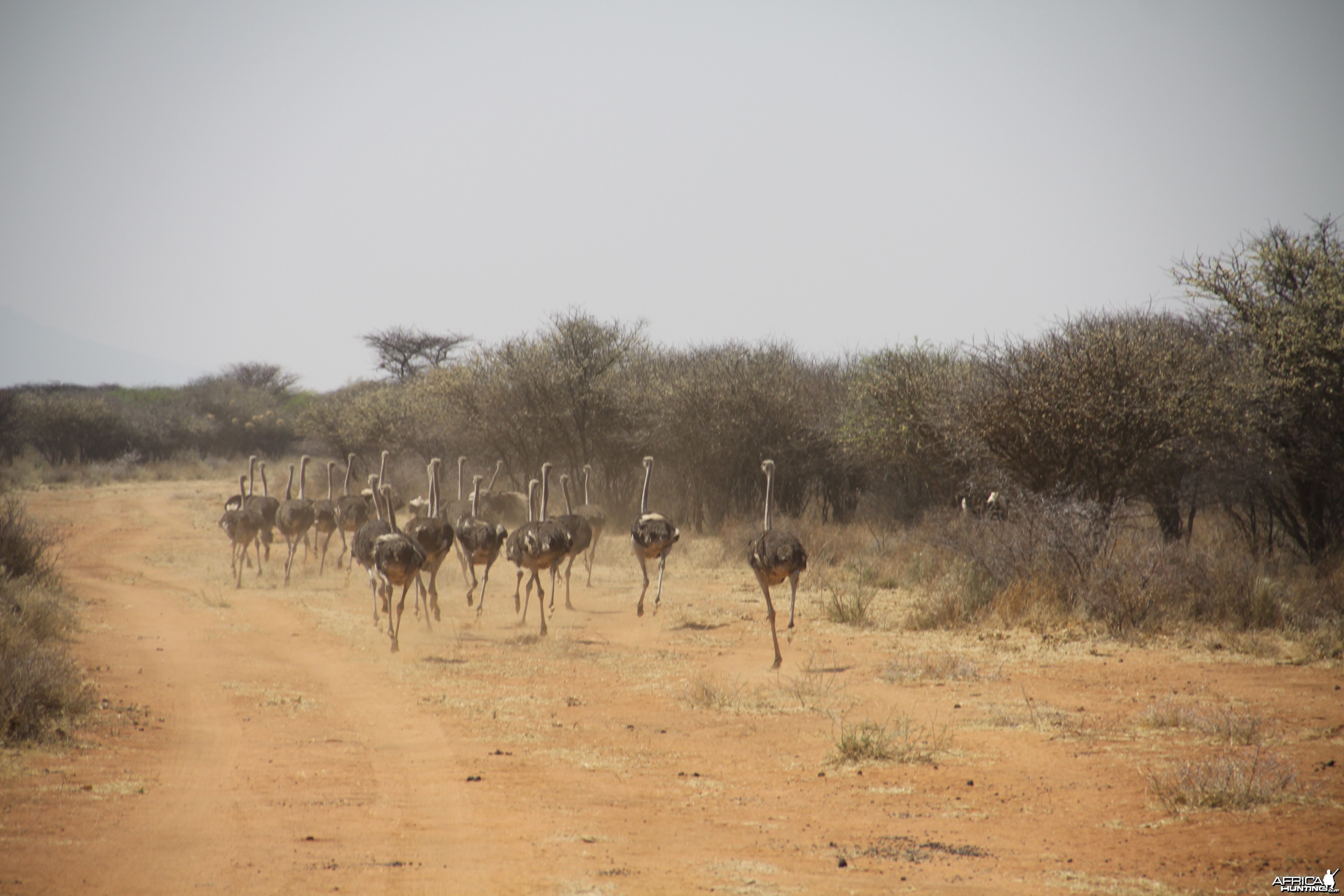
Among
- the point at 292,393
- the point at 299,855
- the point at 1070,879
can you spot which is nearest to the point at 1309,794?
the point at 1070,879

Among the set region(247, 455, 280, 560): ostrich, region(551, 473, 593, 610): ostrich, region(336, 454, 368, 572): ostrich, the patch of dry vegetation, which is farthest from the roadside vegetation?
region(247, 455, 280, 560): ostrich

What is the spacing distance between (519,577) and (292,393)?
6070 centimetres

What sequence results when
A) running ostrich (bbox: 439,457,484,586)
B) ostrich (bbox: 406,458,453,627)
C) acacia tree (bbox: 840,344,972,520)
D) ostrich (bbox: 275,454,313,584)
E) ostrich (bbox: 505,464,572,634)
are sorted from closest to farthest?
ostrich (bbox: 505,464,572,634) < ostrich (bbox: 406,458,453,627) < running ostrich (bbox: 439,457,484,586) < ostrich (bbox: 275,454,313,584) < acacia tree (bbox: 840,344,972,520)

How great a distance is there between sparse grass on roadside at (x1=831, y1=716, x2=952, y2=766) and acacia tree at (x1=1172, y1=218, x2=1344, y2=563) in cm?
959

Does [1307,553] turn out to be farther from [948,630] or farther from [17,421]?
[17,421]

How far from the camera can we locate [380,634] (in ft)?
40.0

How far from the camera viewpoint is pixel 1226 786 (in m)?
5.61

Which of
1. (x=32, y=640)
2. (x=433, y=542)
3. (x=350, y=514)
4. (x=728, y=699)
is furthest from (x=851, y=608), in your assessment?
(x=350, y=514)

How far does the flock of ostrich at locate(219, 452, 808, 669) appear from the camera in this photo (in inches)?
444

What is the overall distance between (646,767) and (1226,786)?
3.56m

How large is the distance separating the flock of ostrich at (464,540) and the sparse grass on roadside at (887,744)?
110 inches

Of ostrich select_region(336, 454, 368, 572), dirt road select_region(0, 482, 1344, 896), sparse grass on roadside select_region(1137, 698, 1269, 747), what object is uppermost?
ostrich select_region(336, 454, 368, 572)

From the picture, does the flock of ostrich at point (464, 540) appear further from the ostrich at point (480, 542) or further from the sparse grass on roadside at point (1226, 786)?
the sparse grass on roadside at point (1226, 786)

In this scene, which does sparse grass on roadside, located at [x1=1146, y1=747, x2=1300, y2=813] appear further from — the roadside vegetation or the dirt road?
the roadside vegetation
